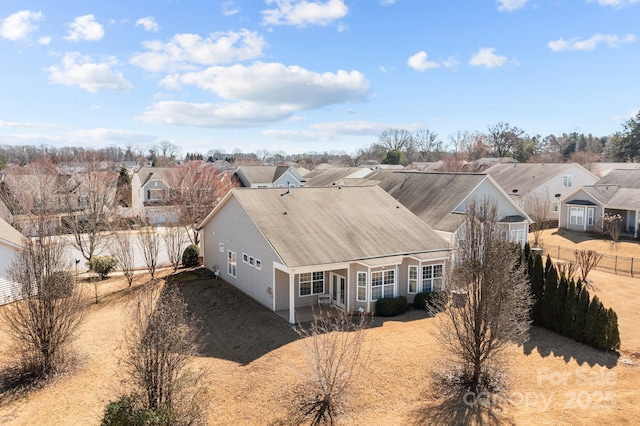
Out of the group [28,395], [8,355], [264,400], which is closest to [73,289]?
[8,355]

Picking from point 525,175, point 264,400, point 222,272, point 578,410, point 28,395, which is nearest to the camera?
point 578,410

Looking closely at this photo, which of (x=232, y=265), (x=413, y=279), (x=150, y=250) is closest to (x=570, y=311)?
(x=413, y=279)

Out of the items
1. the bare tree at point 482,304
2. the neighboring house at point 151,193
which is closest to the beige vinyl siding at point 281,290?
the bare tree at point 482,304

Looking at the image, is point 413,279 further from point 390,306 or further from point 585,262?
point 585,262

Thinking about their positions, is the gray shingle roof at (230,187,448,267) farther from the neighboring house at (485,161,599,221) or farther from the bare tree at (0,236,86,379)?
the neighboring house at (485,161,599,221)

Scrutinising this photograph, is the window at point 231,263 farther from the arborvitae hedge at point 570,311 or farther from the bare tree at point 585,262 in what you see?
the bare tree at point 585,262

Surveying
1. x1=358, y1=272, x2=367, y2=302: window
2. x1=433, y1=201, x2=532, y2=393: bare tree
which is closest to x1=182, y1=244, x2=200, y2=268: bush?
x1=358, y1=272, x2=367, y2=302: window

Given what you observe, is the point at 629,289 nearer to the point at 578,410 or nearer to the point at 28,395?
the point at 578,410
